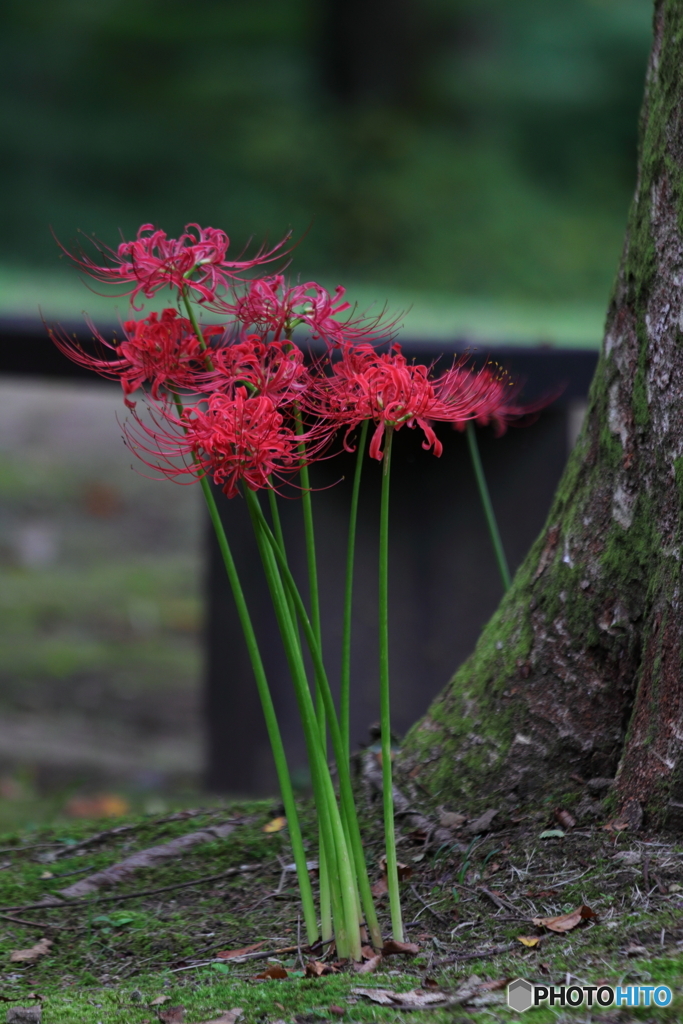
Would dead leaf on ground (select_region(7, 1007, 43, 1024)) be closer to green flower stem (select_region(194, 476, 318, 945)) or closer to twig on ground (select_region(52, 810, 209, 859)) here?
green flower stem (select_region(194, 476, 318, 945))

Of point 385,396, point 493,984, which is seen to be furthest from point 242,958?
point 385,396

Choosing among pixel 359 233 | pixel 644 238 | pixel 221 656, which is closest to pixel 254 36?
pixel 359 233

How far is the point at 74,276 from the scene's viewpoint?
6078 mm

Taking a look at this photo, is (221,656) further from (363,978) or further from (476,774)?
(363,978)

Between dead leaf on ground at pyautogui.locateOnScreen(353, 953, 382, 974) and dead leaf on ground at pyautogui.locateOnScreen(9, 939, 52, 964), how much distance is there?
0.54 metres

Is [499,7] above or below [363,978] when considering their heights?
above

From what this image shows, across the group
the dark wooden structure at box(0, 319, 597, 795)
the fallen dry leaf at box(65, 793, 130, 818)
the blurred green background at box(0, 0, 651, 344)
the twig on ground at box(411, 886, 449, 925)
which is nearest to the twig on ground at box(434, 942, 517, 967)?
the twig on ground at box(411, 886, 449, 925)

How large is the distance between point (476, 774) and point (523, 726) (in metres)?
0.12

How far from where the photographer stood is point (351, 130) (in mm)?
10930

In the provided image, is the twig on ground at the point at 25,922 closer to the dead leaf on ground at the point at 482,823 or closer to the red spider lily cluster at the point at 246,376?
the dead leaf on ground at the point at 482,823

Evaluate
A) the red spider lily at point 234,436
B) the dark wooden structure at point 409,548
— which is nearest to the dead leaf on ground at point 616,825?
the red spider lily at point 234,436

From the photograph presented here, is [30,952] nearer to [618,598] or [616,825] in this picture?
[616,825]

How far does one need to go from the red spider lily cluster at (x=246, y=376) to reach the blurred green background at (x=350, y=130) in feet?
28.0

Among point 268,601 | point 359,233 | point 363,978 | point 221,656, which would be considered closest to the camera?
point 363,978
